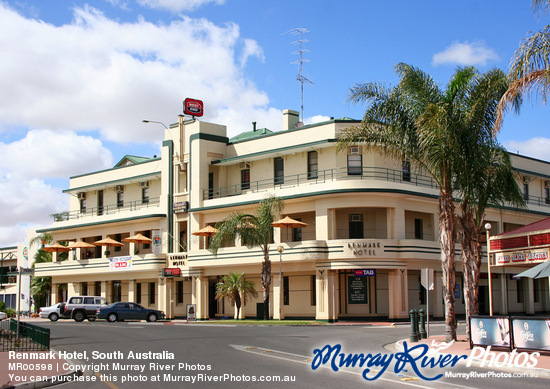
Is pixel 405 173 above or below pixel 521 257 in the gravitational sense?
above

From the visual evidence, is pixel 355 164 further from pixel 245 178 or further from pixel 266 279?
pixel 245 178

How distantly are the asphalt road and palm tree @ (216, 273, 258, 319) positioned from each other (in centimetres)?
1518

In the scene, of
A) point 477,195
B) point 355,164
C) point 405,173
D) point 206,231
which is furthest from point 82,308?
point 477,195

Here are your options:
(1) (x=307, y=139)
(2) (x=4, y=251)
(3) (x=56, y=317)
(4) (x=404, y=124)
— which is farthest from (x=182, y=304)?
(2) (x=4, y=251)

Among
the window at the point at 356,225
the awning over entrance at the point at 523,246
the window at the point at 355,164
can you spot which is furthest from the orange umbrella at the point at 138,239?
the awning over entrance at the point at 523,246

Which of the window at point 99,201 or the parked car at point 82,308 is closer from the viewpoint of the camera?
the parked car at point 82,308

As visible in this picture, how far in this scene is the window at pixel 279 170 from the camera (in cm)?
4334

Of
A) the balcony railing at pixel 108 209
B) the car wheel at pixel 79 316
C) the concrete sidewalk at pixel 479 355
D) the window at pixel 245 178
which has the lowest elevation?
the car wheel at pixel 79 316

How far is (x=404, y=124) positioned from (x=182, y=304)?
2993 cm

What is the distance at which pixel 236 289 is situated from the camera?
134 ft

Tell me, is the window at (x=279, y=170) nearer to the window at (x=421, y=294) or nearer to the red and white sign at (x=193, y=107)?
the red and white sign at (x=193, y=107)

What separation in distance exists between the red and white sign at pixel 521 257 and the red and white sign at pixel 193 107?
94.6ft

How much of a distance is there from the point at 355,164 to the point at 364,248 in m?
6.02

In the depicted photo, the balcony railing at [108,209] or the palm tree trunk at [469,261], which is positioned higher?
the balcony railing at [108,209]
